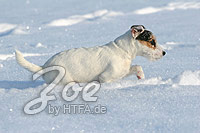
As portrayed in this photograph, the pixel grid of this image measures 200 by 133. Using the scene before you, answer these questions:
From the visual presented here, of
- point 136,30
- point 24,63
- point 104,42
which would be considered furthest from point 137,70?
point 104,42

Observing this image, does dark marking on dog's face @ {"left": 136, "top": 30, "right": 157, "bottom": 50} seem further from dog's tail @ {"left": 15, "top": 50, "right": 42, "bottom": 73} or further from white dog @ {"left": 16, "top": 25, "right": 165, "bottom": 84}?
dog's tail @ {"left": 15, "top": 50, "right": 42, "bottom": 73}

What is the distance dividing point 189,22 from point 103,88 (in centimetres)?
587

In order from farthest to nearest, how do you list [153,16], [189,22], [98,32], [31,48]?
[153,16] → [189,22] → [98,32] → [31,48]

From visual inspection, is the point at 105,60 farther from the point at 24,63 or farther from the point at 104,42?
the point at 104,42

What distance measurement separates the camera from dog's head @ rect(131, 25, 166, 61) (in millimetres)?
4098

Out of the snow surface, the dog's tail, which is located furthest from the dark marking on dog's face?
the dog's tail

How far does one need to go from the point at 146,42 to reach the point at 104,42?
124 inches

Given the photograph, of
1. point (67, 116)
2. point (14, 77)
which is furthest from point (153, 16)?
point (67, 116)

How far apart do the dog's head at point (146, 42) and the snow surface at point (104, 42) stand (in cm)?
23

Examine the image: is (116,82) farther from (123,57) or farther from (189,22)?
(189,22)

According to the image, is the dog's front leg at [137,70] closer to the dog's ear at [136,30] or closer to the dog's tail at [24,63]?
the dog's ear at [136,30]

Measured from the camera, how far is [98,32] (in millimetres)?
8422

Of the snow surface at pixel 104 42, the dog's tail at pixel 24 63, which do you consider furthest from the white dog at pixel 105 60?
the snow surface at pixel 104 42

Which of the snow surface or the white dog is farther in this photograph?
the white dog
